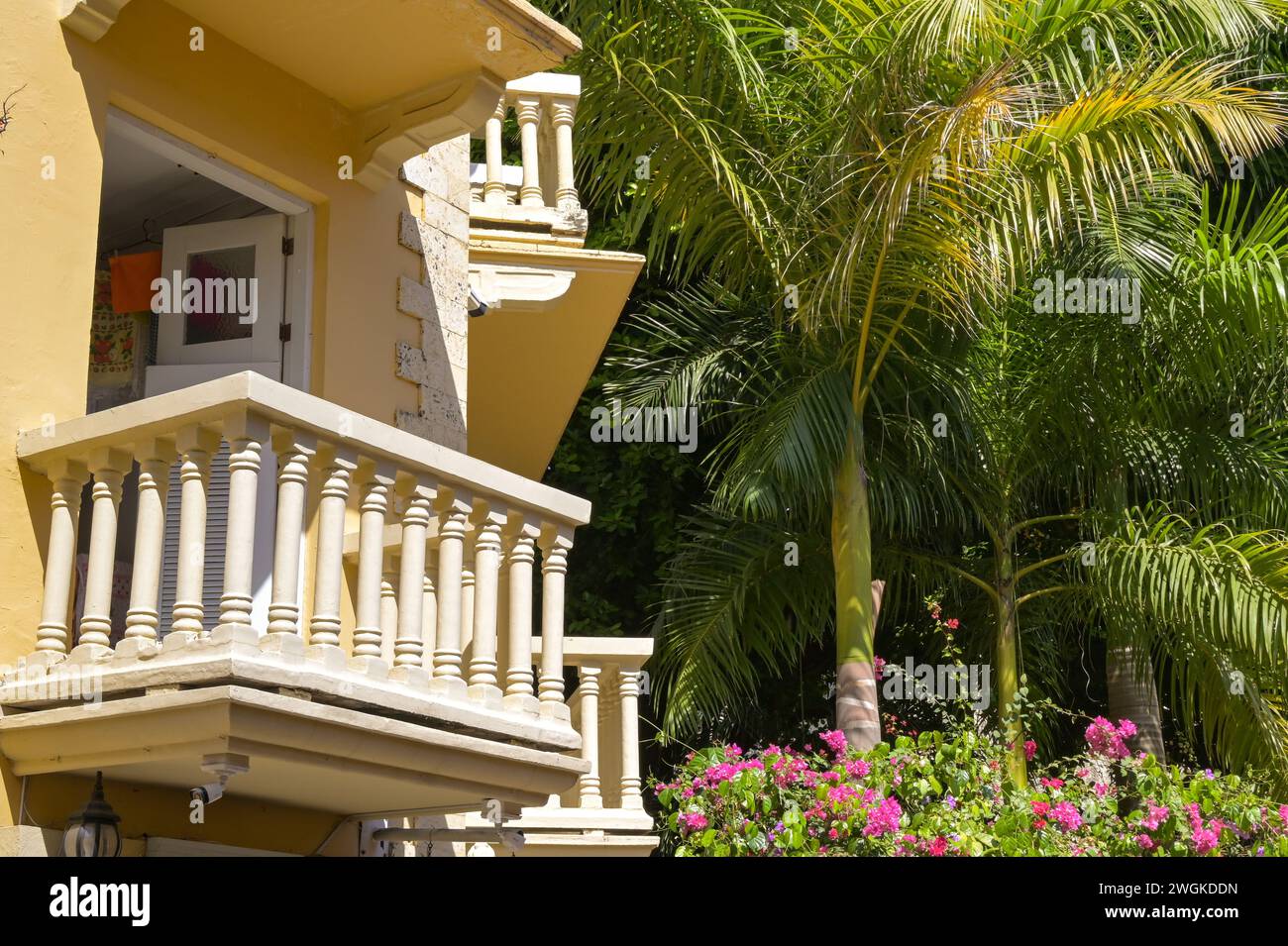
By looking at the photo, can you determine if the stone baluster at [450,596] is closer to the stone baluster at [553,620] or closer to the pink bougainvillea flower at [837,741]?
the stone baluster at [553,620]

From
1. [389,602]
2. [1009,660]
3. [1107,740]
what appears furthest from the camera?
[1009,660]

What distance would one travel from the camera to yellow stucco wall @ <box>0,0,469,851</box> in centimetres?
570

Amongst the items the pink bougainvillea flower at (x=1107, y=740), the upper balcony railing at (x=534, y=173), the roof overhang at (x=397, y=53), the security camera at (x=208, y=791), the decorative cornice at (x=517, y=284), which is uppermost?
the upper balcony railing at (x=534, y=173)

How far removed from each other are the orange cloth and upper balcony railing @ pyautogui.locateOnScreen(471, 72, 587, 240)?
6.28 feet

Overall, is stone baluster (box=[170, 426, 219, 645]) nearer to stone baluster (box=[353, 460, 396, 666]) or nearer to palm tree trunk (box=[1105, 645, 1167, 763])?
stone baluster (box=[353, 460, 396, 666])

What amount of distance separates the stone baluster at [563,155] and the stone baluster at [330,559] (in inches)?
167

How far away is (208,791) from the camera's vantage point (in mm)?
5391

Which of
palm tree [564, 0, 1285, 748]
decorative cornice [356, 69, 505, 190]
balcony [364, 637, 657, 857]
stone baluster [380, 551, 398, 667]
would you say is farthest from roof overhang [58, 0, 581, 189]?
palm tree [564, 0, 1285, 748]

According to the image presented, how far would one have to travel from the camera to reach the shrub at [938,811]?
29.7 feet

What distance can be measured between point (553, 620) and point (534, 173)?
3.94m

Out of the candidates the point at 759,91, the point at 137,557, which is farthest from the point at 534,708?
the point at 759,91

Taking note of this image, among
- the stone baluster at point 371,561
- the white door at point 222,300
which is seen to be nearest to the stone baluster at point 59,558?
the stone baluster at point 371,561

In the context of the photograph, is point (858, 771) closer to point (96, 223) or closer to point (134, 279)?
point (134, 279)

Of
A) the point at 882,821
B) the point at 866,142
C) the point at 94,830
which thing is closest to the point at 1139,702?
the point at 882,821
